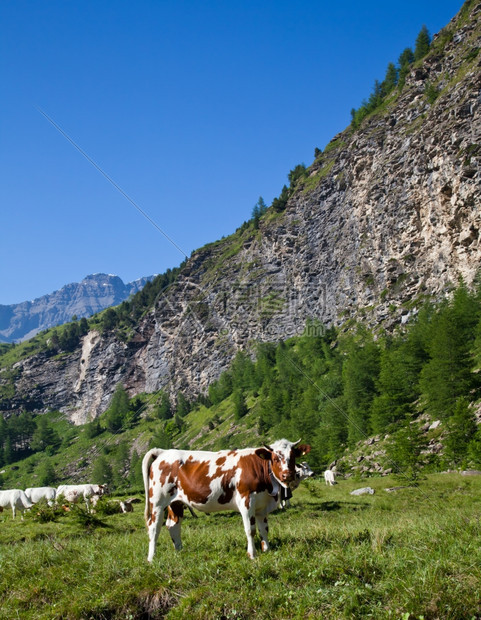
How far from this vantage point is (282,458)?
10086 mm

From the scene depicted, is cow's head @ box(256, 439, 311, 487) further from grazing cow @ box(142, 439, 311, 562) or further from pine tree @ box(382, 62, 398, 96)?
pine tree @ box(382, 62, 398, 96)

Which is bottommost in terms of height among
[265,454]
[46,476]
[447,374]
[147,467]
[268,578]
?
[46,476]

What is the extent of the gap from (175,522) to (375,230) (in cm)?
12249

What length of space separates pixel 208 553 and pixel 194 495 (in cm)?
140

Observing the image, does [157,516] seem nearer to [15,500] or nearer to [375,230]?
[15,500]

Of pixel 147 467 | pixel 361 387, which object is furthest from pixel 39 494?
pixel 361 387

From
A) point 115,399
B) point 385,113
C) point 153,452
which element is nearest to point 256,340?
point 115,399

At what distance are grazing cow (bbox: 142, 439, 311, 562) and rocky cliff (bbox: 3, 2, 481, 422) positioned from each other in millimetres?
Result: 89191

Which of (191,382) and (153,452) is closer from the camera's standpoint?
(153,452)

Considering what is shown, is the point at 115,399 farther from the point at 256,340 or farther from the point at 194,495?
the point at 194,495

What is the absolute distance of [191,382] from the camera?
18300cm

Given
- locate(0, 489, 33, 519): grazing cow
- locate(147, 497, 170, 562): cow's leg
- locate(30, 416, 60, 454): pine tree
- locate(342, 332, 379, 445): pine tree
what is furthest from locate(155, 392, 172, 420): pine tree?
locate(147, 497, 170, 562): cow's leg

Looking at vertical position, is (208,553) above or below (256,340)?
below

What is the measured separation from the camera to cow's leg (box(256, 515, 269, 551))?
9280 millimetres
